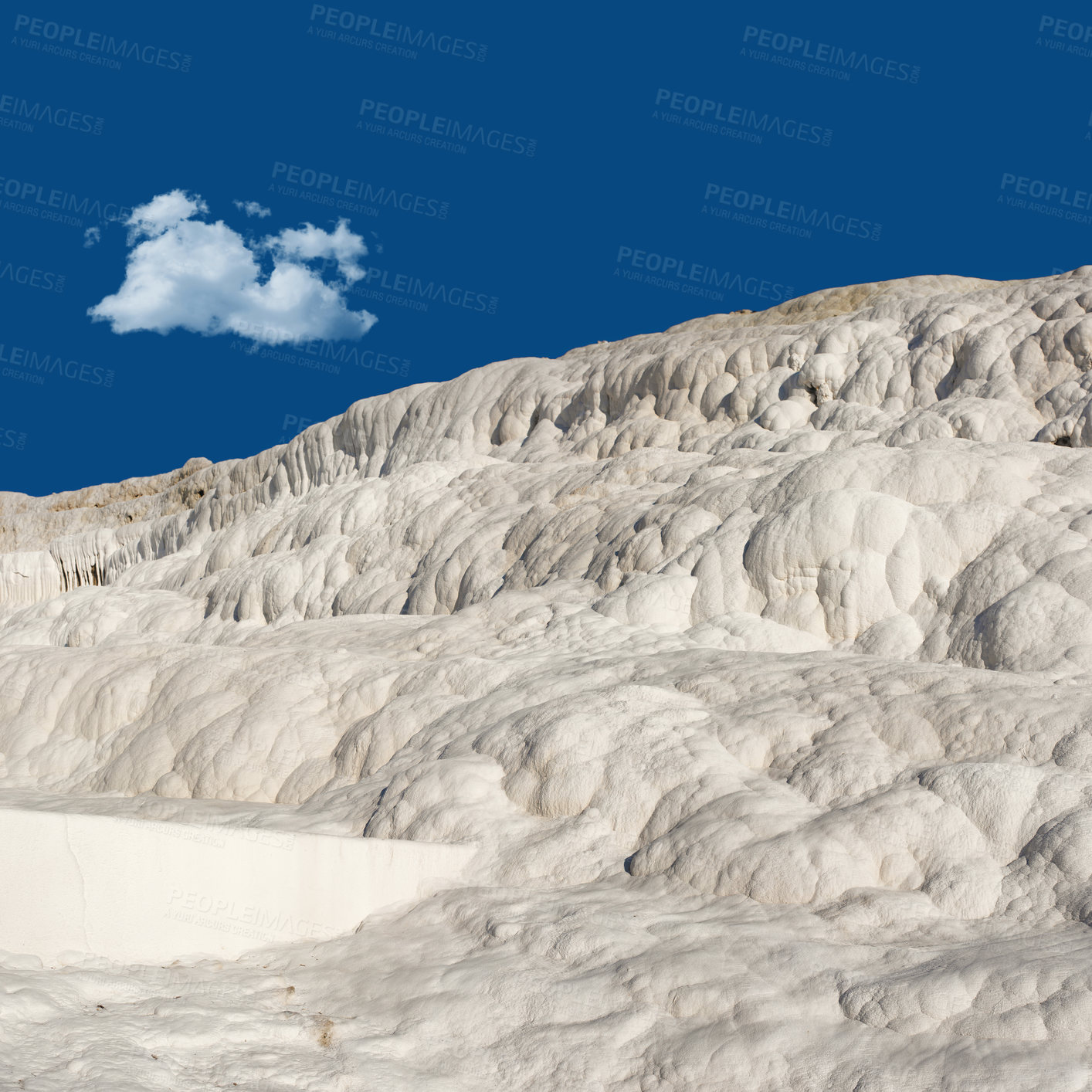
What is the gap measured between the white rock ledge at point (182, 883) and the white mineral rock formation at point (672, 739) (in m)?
0.19

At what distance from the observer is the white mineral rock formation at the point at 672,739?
4730 mm

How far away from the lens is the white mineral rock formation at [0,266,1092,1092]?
4.73 meters

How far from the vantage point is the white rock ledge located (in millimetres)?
5676

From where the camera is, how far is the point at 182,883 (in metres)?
6.08

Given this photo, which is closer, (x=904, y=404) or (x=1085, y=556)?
(x=1085, y=556)

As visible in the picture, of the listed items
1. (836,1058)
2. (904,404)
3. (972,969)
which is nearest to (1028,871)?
(972,969)

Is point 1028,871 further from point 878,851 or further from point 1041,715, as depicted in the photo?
point 1041,715

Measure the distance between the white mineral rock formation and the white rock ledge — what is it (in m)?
0.19

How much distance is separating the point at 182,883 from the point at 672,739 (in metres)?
3.24

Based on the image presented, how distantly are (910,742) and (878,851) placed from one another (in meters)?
1.18

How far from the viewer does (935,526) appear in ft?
35.7

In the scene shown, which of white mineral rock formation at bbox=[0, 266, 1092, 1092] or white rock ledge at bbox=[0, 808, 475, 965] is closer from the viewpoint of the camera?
white mineral rock formation at bbox=[0, 266, 1092, 1092]

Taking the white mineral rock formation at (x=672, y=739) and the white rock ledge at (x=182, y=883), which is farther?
the white rock ledge at (x=182, y=883)

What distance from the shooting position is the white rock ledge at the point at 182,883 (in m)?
5.68
